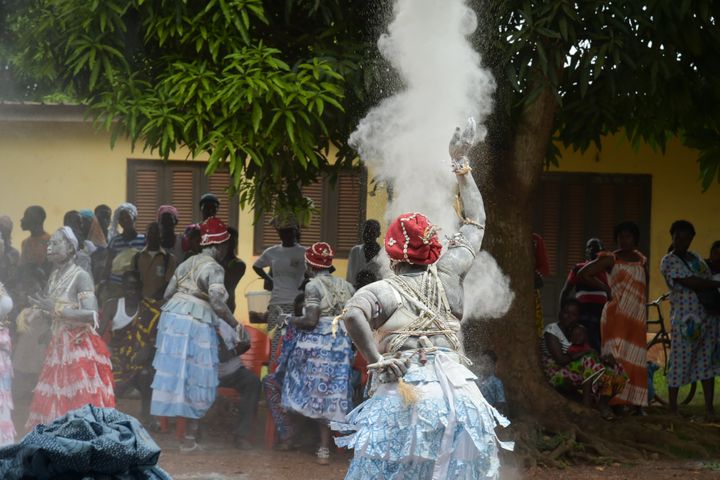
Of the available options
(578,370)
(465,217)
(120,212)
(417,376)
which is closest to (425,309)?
(417,376)

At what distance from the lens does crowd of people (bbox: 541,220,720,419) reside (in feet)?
33.6

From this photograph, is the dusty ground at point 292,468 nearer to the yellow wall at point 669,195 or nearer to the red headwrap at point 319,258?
the red headwrap at point 319,258

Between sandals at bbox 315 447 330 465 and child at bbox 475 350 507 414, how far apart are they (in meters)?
1.31

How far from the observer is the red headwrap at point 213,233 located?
913 cm

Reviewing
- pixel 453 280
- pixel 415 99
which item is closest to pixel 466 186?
pixel 453 280

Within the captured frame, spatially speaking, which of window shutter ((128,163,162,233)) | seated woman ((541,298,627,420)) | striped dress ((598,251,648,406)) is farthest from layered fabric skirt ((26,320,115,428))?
window shutter ((128,163,162,233))

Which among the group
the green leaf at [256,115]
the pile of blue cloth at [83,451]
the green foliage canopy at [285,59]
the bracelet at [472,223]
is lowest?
the pile of blue cloth at [83,451]

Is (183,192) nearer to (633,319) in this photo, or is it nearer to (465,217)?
(633,319)

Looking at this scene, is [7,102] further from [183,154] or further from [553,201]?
[553,201]

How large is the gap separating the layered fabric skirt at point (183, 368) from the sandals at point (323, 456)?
0.97m

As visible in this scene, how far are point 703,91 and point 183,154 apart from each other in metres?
8.08

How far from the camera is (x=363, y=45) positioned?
845cm

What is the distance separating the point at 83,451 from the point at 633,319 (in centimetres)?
805

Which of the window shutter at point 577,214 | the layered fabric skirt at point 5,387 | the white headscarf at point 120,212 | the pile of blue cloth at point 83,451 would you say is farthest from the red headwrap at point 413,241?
the window shutter at point 577,214
